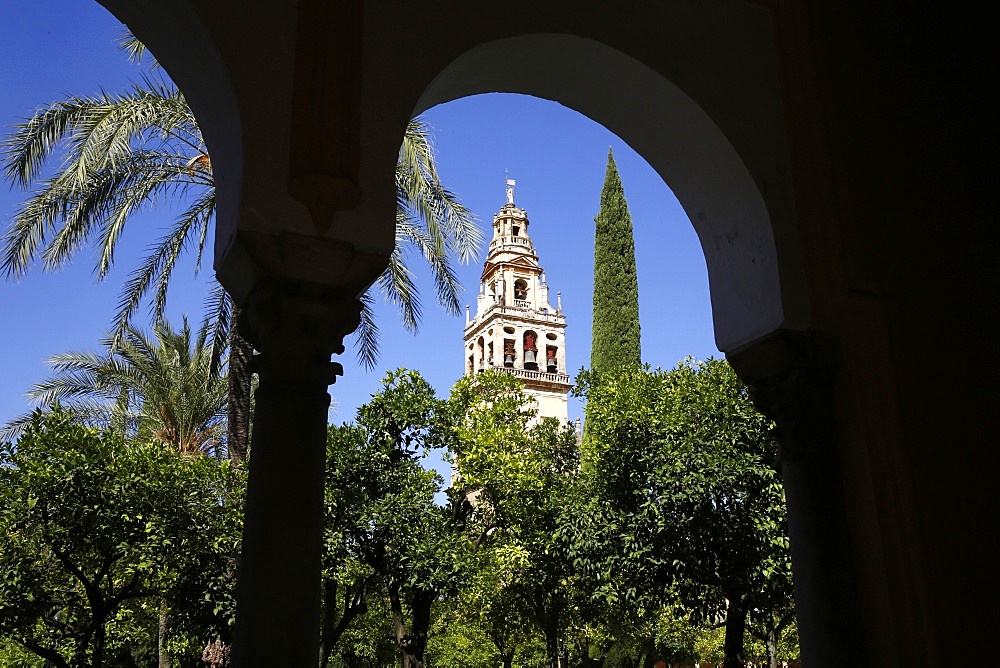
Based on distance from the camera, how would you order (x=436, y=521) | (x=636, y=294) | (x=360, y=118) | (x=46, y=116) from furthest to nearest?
(x=636, y=294) → (x=436, y=521) → (x=46, y=116) → (x=360, y=118)

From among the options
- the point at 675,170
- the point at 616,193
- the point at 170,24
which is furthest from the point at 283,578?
the point at 616,193

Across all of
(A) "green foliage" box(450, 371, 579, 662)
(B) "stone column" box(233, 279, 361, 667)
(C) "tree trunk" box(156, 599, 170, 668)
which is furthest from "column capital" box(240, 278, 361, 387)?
(C) "tree trunk" box(156, 599, 170, 668)

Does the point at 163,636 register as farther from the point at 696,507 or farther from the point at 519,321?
the point at 519,321

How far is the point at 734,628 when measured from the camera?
1075 centimetres

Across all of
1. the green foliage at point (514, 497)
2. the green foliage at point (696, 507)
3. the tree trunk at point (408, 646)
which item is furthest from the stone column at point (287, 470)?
the tree trunk at point (408, 646)

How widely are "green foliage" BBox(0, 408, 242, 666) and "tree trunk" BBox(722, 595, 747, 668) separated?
240 inches

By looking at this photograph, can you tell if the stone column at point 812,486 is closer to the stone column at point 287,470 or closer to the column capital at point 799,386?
the column capital at point 799,386

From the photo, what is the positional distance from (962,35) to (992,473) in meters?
2.52

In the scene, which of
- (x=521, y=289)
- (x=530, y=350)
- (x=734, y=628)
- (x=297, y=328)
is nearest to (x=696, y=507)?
(x=734, y=628)

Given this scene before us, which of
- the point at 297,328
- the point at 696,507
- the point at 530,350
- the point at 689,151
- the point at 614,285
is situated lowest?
the point at 297,328

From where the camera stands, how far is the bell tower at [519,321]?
43250 millimetres

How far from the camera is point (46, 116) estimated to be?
26.3ft

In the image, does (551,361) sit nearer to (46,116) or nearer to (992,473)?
(46,116)

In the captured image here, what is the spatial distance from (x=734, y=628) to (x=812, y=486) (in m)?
7.95
